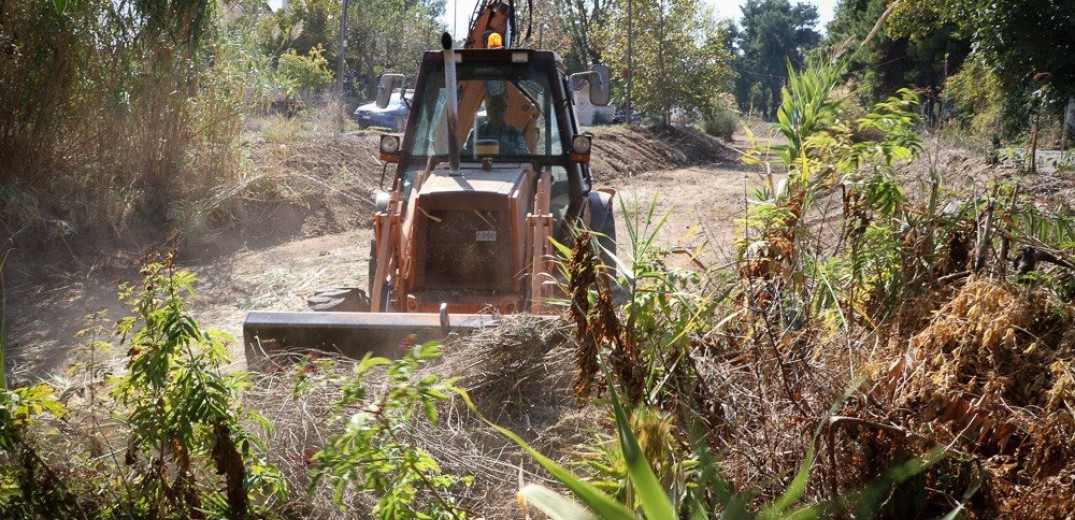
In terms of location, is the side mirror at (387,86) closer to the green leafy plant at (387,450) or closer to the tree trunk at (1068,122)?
the green leafy plant at (387,450)

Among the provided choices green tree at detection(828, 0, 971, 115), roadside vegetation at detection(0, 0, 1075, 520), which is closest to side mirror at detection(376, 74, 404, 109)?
roadside vegetation at detection(0, 0, 1075, 520)

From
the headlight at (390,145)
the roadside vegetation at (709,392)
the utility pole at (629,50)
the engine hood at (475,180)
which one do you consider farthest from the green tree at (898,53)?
the roadside vegetation at (709,392)

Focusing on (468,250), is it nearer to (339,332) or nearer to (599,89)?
(339,332)

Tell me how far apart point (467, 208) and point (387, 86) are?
4.93 feet

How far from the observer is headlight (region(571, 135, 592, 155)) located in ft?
22.6

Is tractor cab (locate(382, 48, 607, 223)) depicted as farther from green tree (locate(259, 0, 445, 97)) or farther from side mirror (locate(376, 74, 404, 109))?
green tree (locate(259, 0, 445, 97))

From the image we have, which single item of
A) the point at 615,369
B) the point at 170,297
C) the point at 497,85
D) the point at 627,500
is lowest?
the point at 627,500

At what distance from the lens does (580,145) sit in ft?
22.6

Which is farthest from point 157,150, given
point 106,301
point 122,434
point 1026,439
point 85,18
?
point 1026,439

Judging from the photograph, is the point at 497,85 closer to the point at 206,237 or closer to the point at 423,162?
the point at 423,162

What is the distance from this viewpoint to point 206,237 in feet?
38.7

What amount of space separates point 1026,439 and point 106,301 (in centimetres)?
840

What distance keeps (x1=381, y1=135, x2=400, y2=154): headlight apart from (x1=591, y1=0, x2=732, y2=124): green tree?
2407cm

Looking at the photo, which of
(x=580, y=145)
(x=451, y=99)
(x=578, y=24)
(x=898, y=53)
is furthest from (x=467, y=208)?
(x=578, y=24)
